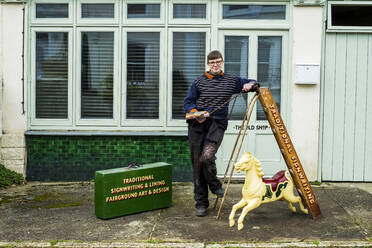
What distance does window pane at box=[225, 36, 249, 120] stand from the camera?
301 inches

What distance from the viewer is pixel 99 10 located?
7656mm

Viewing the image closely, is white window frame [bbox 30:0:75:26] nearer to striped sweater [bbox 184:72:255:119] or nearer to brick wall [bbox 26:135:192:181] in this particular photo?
brick wall [bbox 26:135:192:181]

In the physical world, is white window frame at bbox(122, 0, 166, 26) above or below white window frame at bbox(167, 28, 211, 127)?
above

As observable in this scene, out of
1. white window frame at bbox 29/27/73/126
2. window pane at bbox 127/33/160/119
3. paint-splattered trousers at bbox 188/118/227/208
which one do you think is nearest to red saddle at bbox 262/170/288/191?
paint-splattered trousers at bbox 188/118/227/208

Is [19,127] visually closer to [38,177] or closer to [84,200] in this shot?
[38,177]

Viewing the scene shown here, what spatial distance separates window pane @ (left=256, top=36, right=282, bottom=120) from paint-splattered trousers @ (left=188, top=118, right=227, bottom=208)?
2443 mm

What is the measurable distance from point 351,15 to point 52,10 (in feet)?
16.8

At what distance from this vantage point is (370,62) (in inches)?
293

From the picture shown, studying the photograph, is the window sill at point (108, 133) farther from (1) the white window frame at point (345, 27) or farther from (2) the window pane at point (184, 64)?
(1) the white window frame at point (345, 27)

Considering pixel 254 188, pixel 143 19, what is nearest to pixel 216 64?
pixel 254 188

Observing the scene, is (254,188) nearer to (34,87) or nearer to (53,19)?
(34,87)

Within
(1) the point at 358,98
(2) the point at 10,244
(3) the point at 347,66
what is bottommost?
(2) the point at 10,244

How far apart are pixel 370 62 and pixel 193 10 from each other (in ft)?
10.2

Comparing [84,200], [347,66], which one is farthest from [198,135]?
[347,66]
